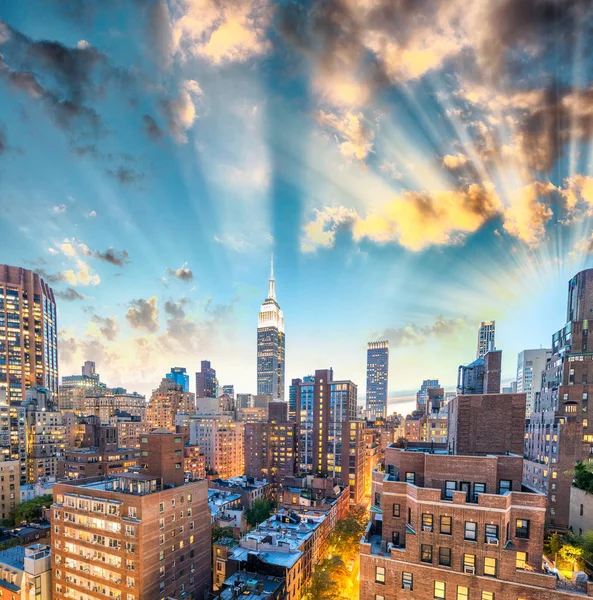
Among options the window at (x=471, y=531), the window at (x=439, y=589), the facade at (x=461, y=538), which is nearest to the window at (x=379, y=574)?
the facade at (x=461, y=538)

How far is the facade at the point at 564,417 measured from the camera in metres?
72.4

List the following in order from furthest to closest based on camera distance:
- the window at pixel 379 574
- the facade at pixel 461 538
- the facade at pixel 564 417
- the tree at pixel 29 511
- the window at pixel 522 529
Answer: the tree at pixel 29 511 < the facade at pixel 564 417 < the window at pixel 379 574 < the window at pixel 522 529 < the facade at pixel 461 538

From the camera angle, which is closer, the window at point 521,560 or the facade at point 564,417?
the window at point 521,560

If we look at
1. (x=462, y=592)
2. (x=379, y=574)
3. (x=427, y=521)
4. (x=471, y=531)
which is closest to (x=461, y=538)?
(x=471, y=531)

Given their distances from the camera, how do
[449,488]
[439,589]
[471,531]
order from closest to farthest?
[471,531] → [439,589] → [449,488]

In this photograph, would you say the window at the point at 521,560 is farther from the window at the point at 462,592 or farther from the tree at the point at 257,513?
the tree at the point at 257,513

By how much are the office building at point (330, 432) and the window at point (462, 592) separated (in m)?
113

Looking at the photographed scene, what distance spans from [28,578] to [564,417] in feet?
375

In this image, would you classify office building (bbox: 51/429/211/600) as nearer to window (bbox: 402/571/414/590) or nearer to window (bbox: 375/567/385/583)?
window (bbox: 375/567/385/583)

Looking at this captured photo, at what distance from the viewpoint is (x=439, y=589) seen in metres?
31.1

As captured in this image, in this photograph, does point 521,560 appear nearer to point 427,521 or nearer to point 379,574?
point 427,521

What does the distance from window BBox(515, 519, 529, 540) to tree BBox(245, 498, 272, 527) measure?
95.8m

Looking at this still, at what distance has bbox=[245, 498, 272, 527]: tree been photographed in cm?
10588

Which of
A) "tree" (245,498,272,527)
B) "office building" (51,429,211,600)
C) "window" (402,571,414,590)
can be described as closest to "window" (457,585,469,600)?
"window" (402,571,414,590)
